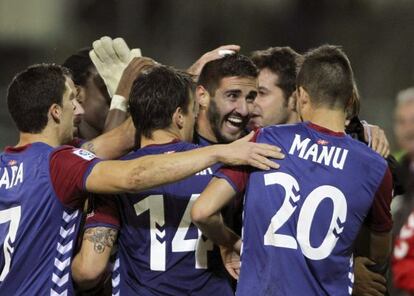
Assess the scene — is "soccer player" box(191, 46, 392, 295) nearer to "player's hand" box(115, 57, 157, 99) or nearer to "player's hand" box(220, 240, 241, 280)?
"player's hand" box(220, 240, 241, 280)

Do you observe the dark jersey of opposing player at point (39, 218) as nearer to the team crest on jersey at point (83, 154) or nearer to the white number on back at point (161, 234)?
the team crest on jersey at point (83, 154)

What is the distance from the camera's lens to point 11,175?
18.8 feet

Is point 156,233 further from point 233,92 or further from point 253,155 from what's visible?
point 233,92

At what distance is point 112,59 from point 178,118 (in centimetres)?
140

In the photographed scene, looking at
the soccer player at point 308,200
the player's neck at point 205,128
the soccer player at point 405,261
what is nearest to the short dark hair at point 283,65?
the player's neck at point 205,128

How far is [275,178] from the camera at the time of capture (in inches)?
212

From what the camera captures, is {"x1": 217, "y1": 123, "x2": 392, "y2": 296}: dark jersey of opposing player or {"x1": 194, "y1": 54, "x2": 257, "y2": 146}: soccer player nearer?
{"x1": 217, "y1": 123, "x2": 392, "y2": 296}: dark jersey of opposing player

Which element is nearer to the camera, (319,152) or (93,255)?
(319,152)

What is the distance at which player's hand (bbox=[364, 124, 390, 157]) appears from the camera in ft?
21.3

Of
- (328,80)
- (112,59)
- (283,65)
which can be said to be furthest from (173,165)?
(283,65)

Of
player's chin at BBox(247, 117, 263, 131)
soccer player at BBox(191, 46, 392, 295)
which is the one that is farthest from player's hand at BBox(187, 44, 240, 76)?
soccer player at BBox(191, 46, 392, 295)

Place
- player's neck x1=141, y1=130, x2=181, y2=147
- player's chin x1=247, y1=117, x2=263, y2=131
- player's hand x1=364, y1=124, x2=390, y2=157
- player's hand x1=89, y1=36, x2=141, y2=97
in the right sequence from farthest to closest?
player's chin x1=247, y1=117, x2=263, y2=131, player's hand x1=89, y1=36, x2=141, y2=97, player's hand x1=364, y1=124, x2=390, y2=157, player's neck x1=141, y1=130, x2=181, y2=147

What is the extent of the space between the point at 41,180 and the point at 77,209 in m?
0.29

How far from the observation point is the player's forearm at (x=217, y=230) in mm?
5414
